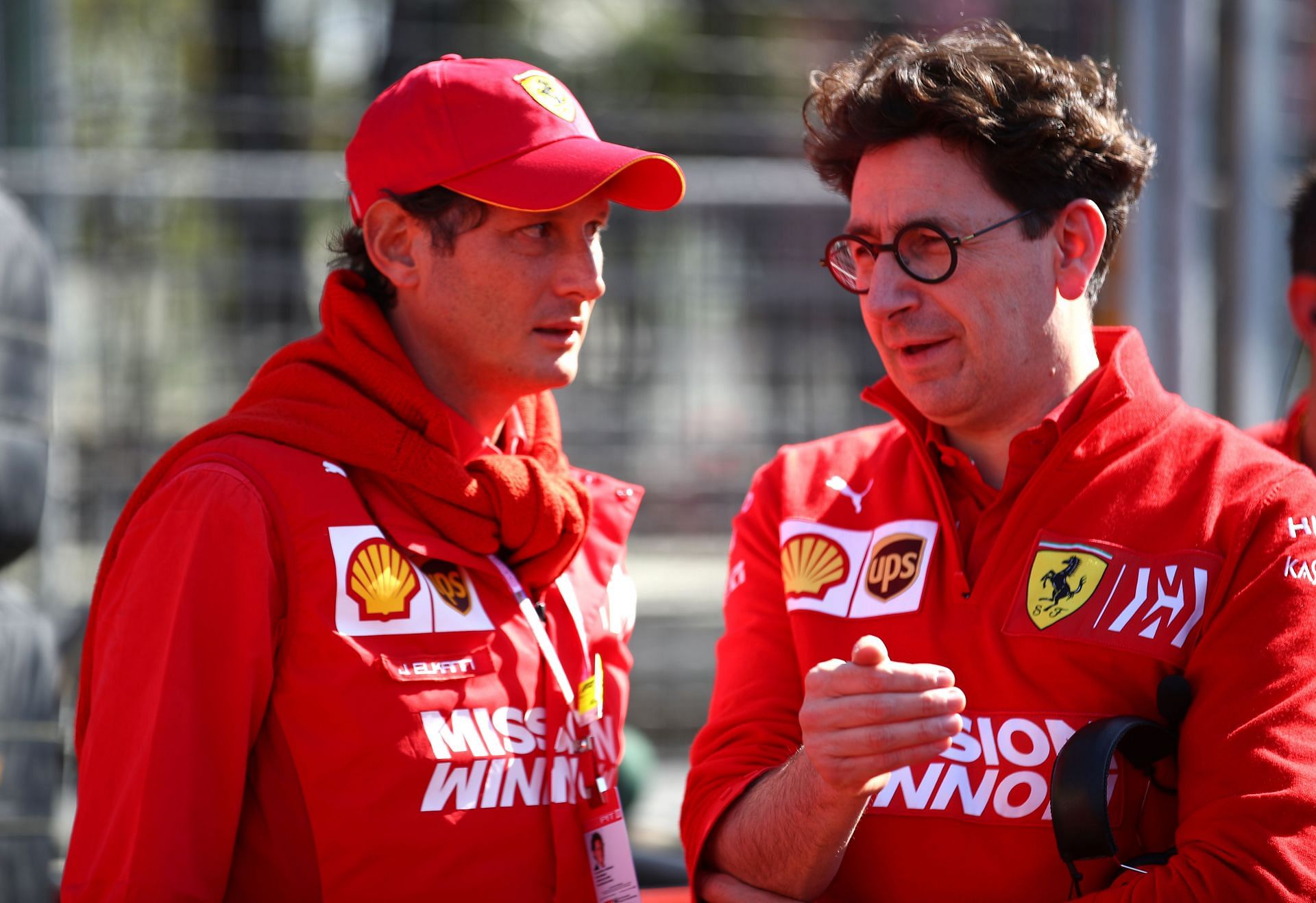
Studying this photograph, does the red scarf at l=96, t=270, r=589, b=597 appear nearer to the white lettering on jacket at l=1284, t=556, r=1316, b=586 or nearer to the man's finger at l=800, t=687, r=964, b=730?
the man's finger at l=800, t=687, r=964, b=730

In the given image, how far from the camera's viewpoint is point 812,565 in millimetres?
2373

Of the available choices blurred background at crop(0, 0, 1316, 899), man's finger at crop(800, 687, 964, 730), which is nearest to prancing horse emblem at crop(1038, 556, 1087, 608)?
man's finger at crop(800, 687, 964, 730)

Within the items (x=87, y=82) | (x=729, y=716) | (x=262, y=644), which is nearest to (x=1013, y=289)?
(x=729, y=716)

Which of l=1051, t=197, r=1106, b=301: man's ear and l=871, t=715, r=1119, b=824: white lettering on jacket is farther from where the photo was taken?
l=1051, t=197, r=1106, b=301: man's ear

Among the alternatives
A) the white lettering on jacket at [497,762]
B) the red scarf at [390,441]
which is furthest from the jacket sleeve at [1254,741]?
the red scarf at [390,441]

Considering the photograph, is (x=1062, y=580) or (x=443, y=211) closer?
(x=1062, y=580)

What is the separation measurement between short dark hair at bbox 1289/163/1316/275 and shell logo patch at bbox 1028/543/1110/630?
1317mm

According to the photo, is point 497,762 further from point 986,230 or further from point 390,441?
point 986,230

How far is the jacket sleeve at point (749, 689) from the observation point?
7.46ft

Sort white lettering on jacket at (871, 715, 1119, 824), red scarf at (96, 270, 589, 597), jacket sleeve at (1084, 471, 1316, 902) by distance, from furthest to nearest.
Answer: red scarf at (96, 270, 589, 597) → white lettering on jacket at (871, 715, 1119, 824) → jacket sleeve at (1084, 471, 1316, 902)

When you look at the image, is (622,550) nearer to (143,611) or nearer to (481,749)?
(481,749)

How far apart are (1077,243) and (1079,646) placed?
660mm

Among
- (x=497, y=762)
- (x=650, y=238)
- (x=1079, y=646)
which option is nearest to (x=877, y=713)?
(x=1079, y=646)

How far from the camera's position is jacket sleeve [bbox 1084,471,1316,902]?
1.88 metres
